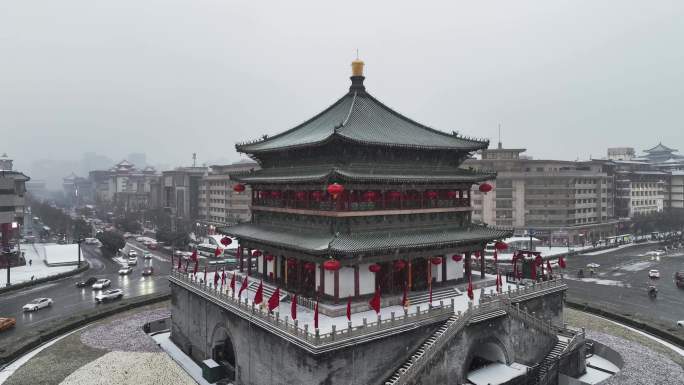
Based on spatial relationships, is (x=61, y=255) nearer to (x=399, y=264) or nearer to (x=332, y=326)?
(x=399, y=264)

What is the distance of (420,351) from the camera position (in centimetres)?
2755

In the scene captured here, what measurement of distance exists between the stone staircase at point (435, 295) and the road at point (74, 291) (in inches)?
1388

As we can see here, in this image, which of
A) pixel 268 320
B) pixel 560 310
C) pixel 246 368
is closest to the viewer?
pixel 268 320

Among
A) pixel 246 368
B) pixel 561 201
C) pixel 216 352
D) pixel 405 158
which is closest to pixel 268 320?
pixel 246 368

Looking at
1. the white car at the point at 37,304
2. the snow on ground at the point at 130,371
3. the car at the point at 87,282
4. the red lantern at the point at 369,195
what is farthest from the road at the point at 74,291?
the red lantern at the point at 369,195

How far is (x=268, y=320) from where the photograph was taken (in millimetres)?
27203

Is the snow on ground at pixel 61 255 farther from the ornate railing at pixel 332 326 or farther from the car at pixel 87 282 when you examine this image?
the ornate railing at pixel 332 326

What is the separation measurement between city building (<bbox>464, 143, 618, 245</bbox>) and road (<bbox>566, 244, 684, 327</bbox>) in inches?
397

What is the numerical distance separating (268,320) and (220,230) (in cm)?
1637

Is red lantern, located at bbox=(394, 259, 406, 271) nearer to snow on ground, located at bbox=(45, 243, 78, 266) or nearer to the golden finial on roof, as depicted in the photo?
the golden finial on roof

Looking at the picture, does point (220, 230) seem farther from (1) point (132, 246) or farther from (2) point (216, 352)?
(1) point (132, 246)

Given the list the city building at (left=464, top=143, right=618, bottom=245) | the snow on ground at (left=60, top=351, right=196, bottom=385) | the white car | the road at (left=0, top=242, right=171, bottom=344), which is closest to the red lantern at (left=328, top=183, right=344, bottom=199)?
the snow on ground at (left=60, top=351, right=196, bottom=385)

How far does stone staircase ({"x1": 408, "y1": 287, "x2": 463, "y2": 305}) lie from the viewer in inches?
1271

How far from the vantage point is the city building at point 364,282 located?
26.6m
